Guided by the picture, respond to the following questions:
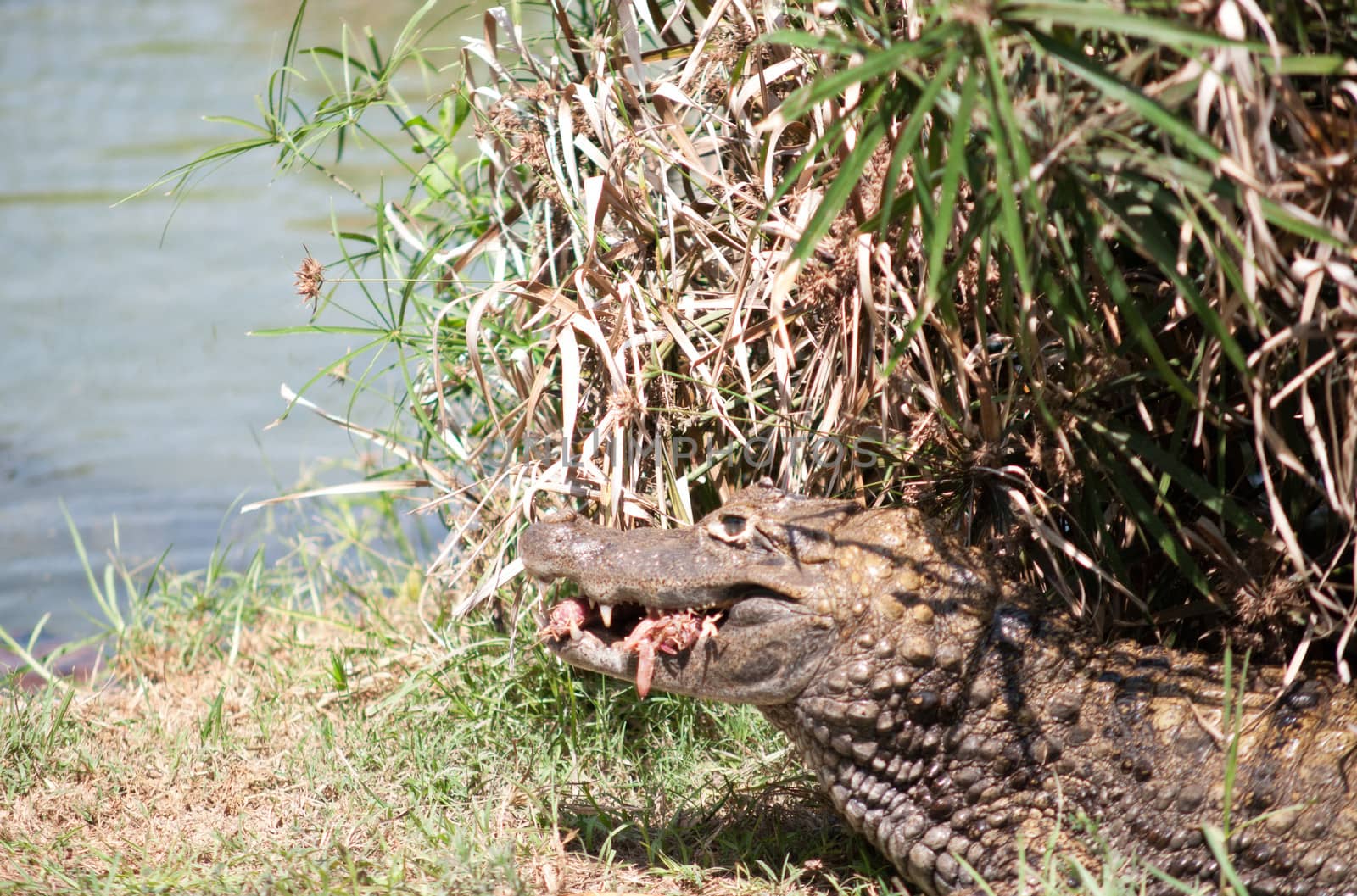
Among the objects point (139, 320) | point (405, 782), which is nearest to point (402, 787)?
point (405, 782)

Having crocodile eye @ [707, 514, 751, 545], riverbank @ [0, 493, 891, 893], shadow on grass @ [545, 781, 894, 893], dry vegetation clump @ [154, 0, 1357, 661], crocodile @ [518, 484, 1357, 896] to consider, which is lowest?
shadow on grass @ [545, 781, 894, 893]

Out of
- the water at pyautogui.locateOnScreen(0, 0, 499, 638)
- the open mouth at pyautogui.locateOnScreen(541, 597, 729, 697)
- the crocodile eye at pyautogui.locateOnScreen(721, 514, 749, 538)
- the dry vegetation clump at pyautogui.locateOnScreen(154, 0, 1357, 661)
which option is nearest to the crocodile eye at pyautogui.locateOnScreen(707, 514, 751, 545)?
the crocodile eye at pyautogui.locateOnScreen(721, 514, 749, 538)

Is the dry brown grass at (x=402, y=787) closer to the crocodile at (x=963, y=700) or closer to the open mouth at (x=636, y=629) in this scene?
the crocodile at (x=963, y=700)

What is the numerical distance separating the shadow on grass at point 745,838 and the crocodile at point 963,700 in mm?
198

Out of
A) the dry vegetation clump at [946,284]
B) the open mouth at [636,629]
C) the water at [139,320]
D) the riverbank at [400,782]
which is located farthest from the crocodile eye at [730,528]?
the water at [139,320]

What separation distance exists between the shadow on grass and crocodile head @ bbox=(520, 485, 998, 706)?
1.38 ft

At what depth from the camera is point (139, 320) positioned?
23.1ft

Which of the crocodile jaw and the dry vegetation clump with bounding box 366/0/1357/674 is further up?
the dry vegetation clump with bounding box 366/0/1357/674

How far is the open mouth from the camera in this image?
2424 mm

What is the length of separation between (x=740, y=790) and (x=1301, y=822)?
4.02 ft

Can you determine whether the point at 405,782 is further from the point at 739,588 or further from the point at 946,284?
the point at 946,284

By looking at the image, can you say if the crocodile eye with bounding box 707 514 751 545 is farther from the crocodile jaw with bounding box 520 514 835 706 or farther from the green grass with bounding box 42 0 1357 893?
the green grass with bounding box 42 0 1357 893

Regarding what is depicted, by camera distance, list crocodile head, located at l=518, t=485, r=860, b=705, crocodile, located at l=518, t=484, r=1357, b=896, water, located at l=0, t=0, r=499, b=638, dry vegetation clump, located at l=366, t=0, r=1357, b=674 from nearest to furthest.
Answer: dry vegetation clump, located at l=366, t=0, r=1357, b=674 → crocodile, located at l=518, t=484, r=1357, b=896 → crocodile head, located at l=518, t=485, r=860, b=705 → water, located at l=0, t=0, r=499, b=638

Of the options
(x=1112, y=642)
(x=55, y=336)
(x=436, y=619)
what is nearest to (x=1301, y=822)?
(x=1112, y=642)
